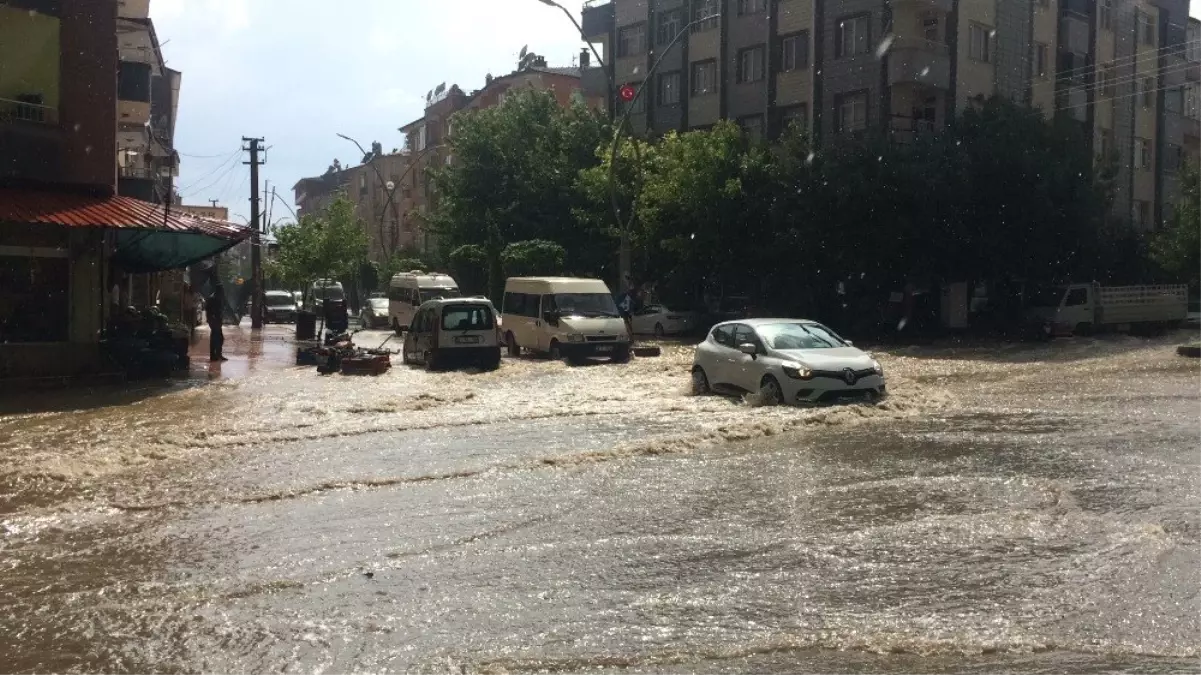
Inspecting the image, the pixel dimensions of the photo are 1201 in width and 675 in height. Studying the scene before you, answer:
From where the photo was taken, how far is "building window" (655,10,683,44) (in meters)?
49.9

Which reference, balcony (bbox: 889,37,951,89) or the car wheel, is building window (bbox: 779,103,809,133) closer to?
balcony (bbox: 889,37,951,89)

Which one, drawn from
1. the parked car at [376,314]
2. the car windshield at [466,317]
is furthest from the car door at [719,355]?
the parked car at [376,314]

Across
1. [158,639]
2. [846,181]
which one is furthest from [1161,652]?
[846,181]

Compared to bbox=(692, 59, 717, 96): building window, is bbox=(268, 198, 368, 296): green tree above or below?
below

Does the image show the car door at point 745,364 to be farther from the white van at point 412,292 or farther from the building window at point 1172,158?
the building window at point 1172,158

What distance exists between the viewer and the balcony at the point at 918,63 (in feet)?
125

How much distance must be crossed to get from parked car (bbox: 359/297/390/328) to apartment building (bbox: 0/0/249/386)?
30.0 meters

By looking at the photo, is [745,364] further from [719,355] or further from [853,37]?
[853,37]

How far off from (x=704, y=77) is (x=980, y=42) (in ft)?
39.8

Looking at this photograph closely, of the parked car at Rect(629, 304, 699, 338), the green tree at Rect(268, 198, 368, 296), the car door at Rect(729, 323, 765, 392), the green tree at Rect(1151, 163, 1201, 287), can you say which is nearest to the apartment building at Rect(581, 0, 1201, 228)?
the green tree at Rect(1151, 163, 1201, 287)

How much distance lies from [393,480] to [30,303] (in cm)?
1270

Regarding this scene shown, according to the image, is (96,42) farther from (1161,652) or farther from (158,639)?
(1161,652)

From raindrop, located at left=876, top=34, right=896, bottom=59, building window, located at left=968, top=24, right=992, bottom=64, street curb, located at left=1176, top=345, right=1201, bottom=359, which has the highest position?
building window, located at left=968, top=24, right=992, bottom=64

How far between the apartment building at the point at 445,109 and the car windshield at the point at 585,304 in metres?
30.7
